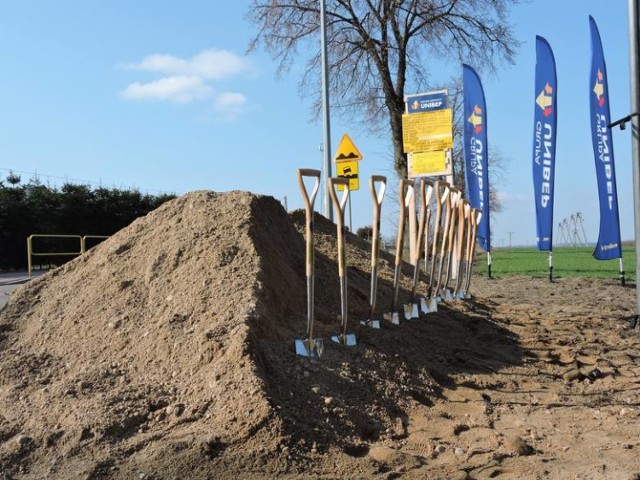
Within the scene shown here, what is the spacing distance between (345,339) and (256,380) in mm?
1399

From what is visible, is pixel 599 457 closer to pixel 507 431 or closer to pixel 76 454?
pixel 507 431

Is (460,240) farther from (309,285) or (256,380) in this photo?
(256,380)

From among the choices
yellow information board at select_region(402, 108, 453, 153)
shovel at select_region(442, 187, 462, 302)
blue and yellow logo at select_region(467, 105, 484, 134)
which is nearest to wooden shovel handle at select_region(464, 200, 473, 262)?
shovel at select_region(442, 187, 462, 302)

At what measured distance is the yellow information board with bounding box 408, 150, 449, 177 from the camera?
1423 centimetres

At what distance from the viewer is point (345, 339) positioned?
16.6 ft

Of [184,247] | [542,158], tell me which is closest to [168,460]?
[184,247]

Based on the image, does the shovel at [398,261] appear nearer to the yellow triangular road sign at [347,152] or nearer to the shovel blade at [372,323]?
the shovel blade at [372,323]

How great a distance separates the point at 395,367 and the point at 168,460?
2.17 m

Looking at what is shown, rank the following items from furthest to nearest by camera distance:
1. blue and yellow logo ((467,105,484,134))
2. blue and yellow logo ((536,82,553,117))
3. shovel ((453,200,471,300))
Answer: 1. blue and yellow logo ((467,105,484,134))
2. blue and yellow logo ((536,82,553,117))
3. shovel ((453,200,471,300))

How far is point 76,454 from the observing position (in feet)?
11.3

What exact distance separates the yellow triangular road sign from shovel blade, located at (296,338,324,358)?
8422mm

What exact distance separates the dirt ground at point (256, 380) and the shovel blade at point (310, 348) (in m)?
0.09

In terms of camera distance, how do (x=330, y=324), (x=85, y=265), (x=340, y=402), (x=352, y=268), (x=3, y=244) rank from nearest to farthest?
(x=340, y=402) < (x=330, y=324) < (x=85, y=265) < (x=352, y=268) < (x=3, y=244)

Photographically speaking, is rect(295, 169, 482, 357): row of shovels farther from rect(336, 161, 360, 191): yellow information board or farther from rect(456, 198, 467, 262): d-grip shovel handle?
rect(336, 161, 360, 191): yellow information board
